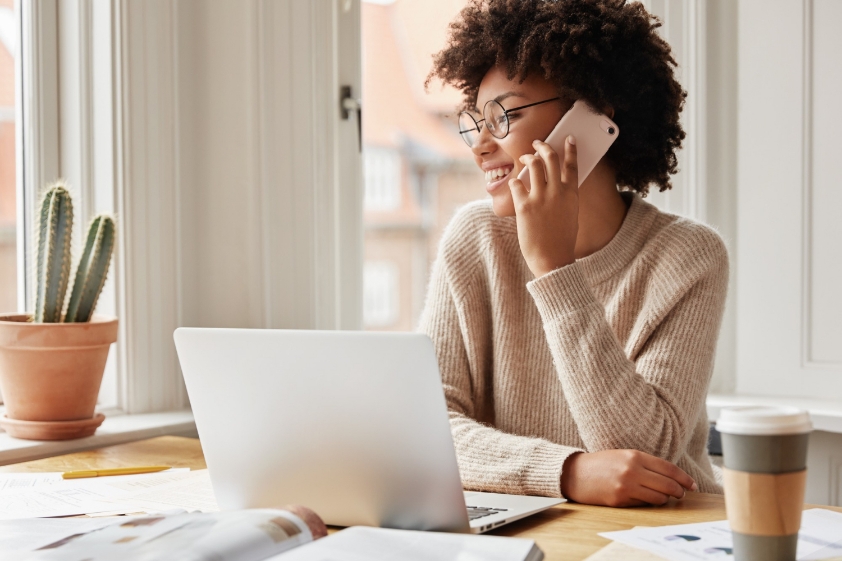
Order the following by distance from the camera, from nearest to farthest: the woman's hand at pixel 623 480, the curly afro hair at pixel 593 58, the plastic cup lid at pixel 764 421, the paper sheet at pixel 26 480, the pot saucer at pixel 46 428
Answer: the plastic cup lid at pixel 764 421
the woman's hand at pixel 623 480
the paper sheet at pixel 26 480
the curly afro hair at pixel 593 58
the pot saucer at pixel 46 428

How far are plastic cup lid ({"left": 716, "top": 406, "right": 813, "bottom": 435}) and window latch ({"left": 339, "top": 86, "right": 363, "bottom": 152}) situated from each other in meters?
1.48

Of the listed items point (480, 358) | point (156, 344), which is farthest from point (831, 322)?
point (156, 344)

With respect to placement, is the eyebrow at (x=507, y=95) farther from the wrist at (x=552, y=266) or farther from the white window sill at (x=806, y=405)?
the white window sill at (x=806, y=405)

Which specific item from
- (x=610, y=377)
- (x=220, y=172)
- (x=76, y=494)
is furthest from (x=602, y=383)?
(x=220, y=172)

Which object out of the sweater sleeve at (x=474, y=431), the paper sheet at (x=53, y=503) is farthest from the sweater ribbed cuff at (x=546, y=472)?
the paper sheet at (x=53, y=503)

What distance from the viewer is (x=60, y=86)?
1.77 m

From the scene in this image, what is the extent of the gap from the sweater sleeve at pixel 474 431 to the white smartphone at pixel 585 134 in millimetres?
280

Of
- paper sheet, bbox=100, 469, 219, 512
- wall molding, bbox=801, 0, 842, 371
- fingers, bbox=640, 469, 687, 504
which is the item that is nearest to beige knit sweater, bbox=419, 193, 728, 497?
fingers, bbox=640, 469, 687, 504

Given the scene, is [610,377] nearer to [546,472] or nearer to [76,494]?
[546,472]

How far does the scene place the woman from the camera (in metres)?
1.17

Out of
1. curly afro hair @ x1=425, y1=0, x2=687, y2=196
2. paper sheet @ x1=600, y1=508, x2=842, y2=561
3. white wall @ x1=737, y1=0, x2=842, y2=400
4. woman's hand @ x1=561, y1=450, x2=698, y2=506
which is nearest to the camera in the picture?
paper sheet @ x1=600, y1=508, x2=842, y2=561

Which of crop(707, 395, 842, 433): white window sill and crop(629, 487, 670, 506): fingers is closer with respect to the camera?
crop(629, 487, 670, 506): fingers

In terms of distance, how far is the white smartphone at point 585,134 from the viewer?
54.5 inches

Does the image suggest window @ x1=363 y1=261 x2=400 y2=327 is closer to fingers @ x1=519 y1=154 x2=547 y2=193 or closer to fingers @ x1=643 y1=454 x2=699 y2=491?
fingers @ x1=519 y1=154 x2=547 y2=193
